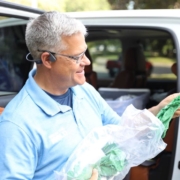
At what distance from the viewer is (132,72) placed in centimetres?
445

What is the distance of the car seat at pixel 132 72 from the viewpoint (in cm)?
434

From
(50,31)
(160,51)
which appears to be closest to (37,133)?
(50,31)

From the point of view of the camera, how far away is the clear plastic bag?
4.73 ft

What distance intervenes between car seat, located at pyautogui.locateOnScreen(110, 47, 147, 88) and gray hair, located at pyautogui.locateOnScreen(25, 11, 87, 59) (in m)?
2.84

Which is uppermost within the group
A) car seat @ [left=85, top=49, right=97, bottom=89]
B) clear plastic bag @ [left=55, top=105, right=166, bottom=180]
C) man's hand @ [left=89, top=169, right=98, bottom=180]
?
clear plastic bag @ [left=55, top=105, right=166, bottom=180]

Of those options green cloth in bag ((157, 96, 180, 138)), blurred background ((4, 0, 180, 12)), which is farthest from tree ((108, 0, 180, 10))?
green cloth in bag ((157, 96, 180, 138))

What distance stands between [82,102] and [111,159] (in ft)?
1.09

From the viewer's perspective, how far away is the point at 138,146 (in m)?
1.55

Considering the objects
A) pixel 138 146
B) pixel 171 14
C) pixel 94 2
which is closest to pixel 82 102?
pixel 138 146

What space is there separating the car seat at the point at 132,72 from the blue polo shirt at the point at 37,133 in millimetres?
2717

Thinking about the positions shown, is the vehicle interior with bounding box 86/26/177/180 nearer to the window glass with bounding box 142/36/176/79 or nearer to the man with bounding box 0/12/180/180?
the window glass with bounding box 142/36/176/79

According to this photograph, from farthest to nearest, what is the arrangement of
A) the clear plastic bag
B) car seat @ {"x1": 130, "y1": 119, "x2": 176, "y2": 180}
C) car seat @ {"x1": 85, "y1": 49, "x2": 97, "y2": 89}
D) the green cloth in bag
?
car seat @ {"x1": 85, "y1": 49, "x2": 97, "y2": 89} < car seat @ {"x1": 130, "y1": 119, "x2": 176, "y2": 180} < the green cloth in bag < the clear plastic bag

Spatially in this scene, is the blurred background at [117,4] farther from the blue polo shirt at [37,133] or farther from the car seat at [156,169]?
the blue polo shirt at [37,133]

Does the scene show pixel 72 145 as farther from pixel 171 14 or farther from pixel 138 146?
pixel 171 14
